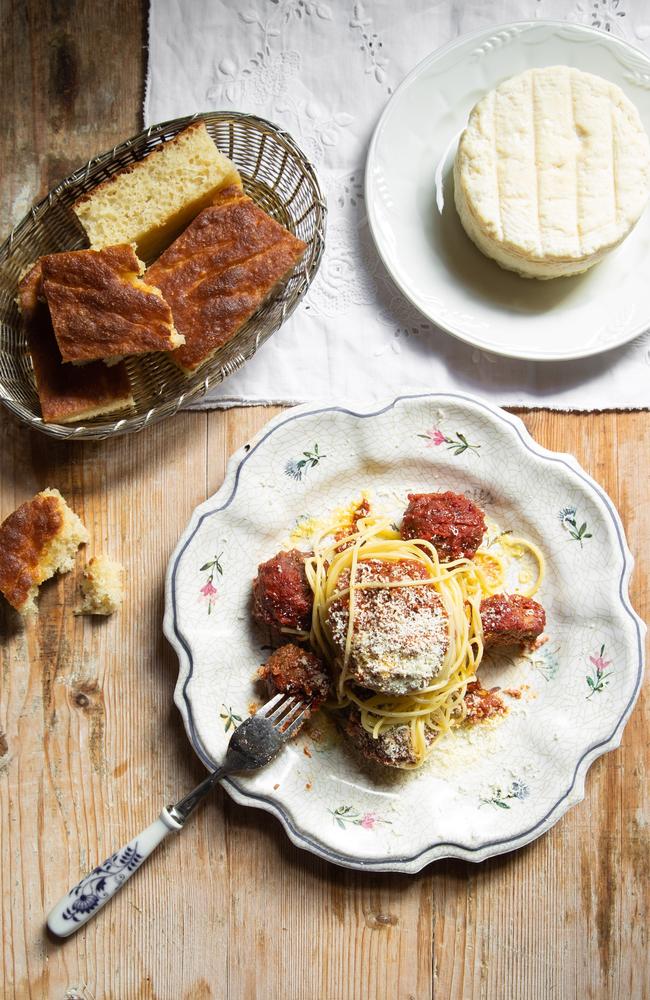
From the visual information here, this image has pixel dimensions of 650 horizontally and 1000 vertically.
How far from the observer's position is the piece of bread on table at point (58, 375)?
3090mm

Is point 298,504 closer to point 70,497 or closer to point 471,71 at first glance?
point 70,497

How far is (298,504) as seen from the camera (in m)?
3.29

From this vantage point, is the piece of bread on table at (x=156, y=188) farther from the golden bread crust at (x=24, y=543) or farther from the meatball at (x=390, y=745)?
the meatball at (x=390, y=745)

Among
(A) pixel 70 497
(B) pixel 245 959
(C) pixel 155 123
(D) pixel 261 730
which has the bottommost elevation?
(B) pixel 245 959

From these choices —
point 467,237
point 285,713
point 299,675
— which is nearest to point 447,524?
point 299,675

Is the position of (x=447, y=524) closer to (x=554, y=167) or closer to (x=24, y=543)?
(x=554, y=167)

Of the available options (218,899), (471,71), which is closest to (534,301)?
(471,71)

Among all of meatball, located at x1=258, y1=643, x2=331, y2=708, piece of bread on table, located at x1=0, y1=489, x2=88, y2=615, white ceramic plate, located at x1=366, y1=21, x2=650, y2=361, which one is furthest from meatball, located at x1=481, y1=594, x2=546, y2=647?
piece of bread on table, located at x1=0, y1=489, x2=88, y2=615

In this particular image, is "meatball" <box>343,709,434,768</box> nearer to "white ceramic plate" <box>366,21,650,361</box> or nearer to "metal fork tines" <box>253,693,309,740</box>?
"metal fork tines" <box>253,693,309,740</box>

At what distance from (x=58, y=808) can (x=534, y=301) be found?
295 centimetres

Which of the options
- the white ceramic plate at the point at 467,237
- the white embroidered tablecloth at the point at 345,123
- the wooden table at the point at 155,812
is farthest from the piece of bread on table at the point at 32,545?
the white ceramic plate at the point at 467,237

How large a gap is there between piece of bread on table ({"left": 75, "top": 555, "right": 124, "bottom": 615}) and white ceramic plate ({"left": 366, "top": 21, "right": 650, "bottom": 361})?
1693 millimetres

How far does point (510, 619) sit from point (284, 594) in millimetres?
888

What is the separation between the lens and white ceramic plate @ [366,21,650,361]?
331 centimetres
